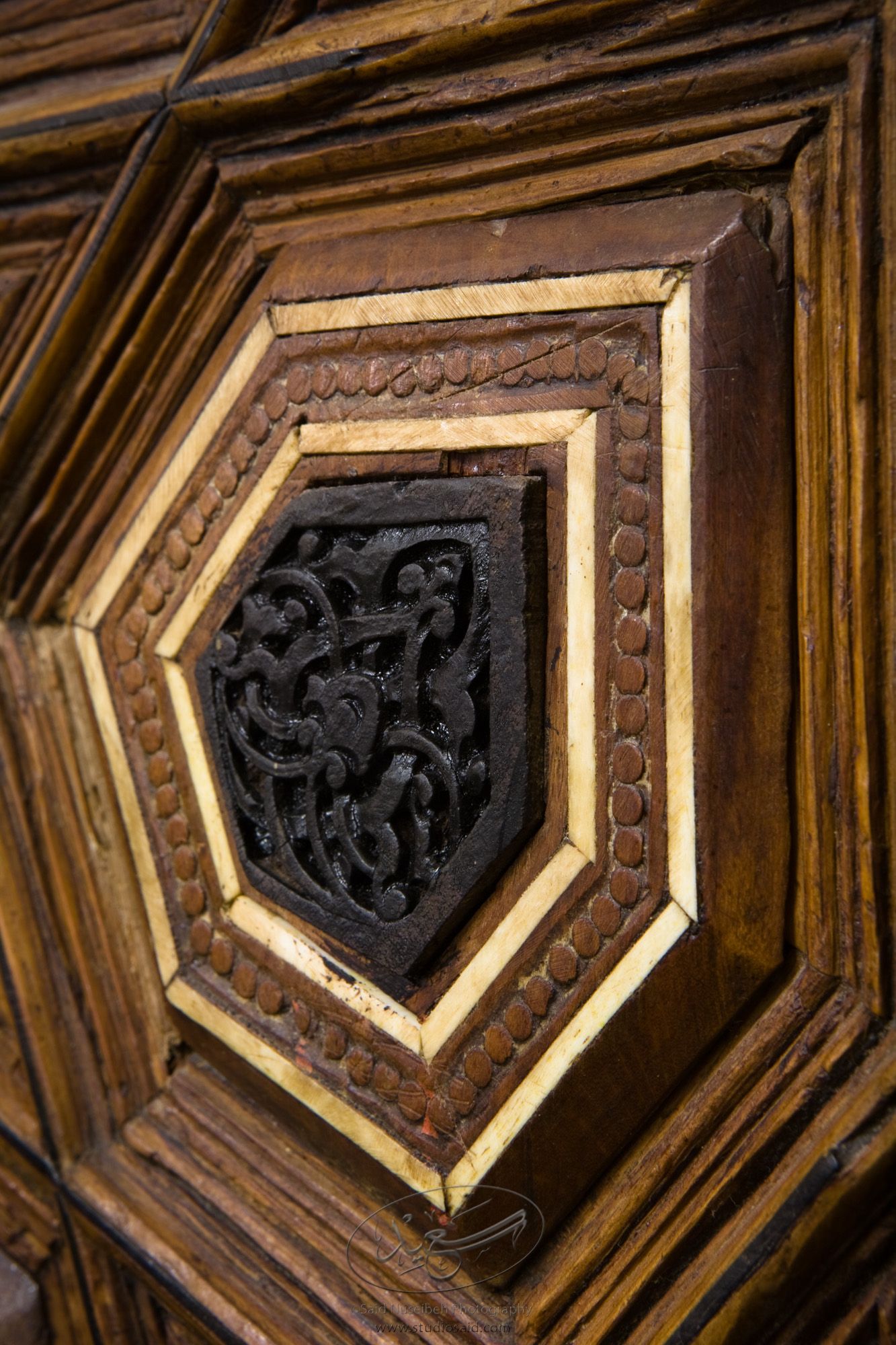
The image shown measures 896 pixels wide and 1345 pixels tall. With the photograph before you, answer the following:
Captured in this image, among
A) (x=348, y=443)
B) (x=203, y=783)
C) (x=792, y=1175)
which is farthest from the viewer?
(x=203, y=783)

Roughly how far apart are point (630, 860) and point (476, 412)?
0.43m

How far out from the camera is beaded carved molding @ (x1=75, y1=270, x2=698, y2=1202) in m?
0.83

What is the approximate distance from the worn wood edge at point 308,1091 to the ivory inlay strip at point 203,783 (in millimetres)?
141

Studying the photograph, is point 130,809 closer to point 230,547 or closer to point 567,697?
point 230,547

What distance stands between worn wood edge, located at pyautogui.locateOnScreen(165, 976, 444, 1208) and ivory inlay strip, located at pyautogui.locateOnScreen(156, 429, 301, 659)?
402 millimetres

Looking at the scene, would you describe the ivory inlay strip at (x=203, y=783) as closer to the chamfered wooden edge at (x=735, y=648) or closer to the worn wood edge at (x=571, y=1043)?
the worn wood edge at (x=571, y=1043)

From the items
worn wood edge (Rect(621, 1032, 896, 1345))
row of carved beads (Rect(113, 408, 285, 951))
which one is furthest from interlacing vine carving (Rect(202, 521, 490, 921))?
worn wood edge (Rect(621, 1032, 896, 1345))

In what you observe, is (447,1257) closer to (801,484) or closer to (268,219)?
(801,484)

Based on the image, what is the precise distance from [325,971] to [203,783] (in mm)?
255

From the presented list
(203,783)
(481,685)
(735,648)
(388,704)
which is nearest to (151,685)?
(203,783)

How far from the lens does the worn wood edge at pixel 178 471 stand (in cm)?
A: 107

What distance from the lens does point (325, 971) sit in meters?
1.02

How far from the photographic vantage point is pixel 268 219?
1056 millimetres

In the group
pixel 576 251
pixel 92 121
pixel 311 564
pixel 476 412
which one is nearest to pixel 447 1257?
pixel 311 564
